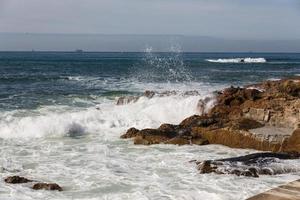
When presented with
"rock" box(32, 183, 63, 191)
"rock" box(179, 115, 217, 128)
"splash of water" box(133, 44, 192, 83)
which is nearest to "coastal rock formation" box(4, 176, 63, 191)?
"rock" box(32, 183, 63, 191)

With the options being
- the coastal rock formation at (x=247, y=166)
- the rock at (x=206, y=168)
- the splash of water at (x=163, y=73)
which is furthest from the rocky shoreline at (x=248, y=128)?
the splash of water at (x=163, y=73)

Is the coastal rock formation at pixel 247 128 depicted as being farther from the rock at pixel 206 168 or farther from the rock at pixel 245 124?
the rock at pixel 206 168

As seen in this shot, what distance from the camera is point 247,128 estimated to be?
1427cm

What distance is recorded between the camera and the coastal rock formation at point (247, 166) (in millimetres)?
10773

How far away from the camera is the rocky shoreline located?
13.5m

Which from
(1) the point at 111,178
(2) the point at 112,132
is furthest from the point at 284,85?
(1) the point at 111,178

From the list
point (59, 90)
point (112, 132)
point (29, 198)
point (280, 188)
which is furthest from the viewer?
point (59, 90)

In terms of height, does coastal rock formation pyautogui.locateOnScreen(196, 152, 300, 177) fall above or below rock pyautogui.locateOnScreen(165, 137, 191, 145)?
above

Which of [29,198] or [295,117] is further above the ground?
[295,117]

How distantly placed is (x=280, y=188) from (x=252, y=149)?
17.7 ft

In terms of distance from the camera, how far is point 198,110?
18.5 m

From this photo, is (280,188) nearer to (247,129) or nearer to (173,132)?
(247,129)

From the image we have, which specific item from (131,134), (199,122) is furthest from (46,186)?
(199,122)

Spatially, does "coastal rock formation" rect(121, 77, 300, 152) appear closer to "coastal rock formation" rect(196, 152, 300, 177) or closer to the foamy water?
the foamy water
